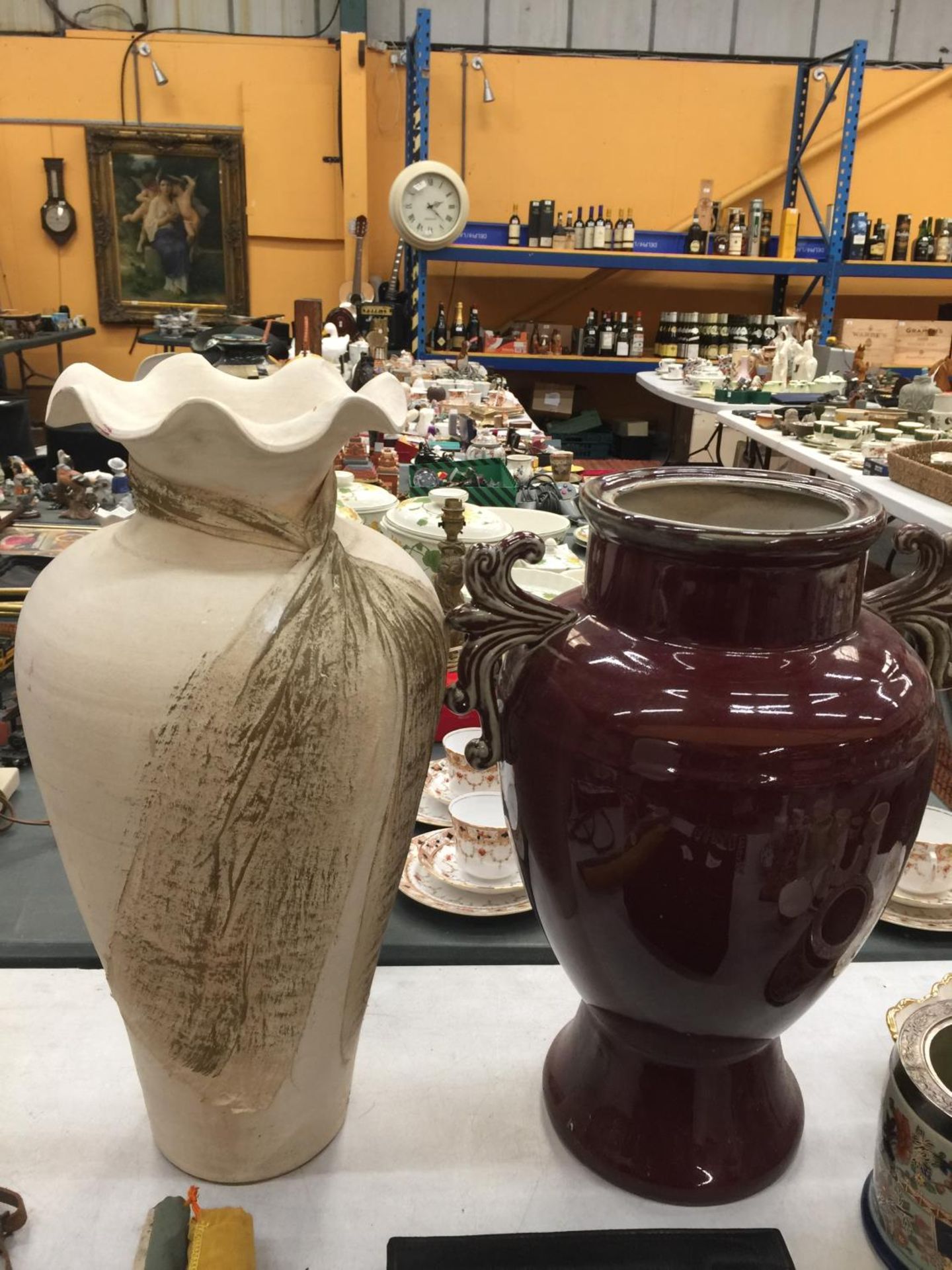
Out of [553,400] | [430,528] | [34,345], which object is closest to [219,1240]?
[430,528]

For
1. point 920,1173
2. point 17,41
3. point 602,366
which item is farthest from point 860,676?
point 17,41

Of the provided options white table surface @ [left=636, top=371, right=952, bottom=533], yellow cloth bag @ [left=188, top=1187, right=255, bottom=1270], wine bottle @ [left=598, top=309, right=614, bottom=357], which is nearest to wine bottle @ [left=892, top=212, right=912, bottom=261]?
wine bottle @ [left=598, top=309, right=614, bottom=357]

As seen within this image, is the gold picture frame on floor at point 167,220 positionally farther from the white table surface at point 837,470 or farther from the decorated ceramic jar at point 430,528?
the decorated ceramic jar at point 430,528

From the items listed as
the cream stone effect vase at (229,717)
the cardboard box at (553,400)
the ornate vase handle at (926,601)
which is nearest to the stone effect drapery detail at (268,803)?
the cream stone effect vase at (229,717)

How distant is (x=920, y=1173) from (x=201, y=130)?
6.72 metres

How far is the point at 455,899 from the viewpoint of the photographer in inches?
45.1

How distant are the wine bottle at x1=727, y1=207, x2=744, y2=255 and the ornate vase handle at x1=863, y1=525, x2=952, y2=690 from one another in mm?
5608

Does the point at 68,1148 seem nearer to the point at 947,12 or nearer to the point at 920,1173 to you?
the point at 920,1173

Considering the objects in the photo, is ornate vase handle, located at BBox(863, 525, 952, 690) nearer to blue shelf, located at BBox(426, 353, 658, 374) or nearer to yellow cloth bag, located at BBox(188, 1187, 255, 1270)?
yellow cloth bag, located at BBox(188, 1187, 255, 1270)

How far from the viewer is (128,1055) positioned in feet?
3.16

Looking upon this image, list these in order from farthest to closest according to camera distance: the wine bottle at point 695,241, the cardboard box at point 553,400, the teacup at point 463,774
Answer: the cardboard box at point 553,400, the wine bottle at point 695,241, the teacup at point 463,774

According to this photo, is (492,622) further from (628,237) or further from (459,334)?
(459,334)

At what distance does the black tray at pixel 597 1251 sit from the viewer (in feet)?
2.47

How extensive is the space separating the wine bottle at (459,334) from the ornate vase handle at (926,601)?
5427 mm
